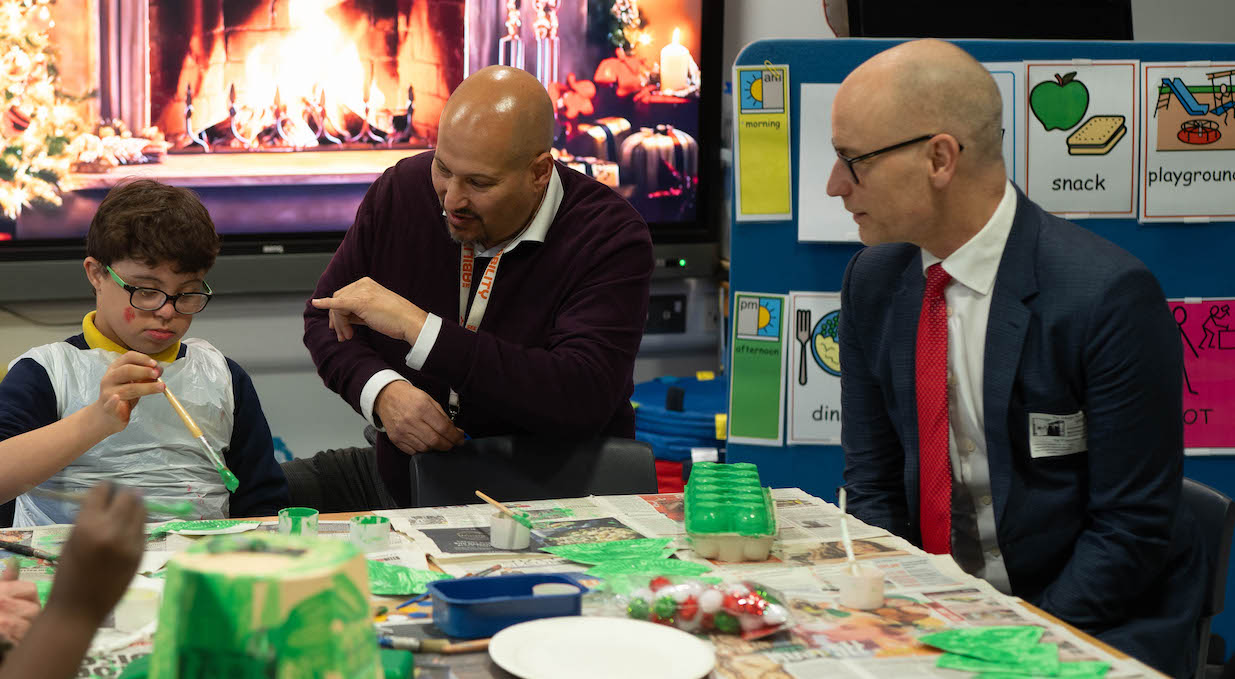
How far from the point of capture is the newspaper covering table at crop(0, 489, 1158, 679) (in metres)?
1.32

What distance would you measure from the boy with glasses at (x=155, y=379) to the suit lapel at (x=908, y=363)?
1.18 m

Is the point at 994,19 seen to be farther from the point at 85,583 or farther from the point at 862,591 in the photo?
the point at 85,583

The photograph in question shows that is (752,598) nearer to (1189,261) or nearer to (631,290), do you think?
(631,290)

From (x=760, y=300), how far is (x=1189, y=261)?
1.05 metres

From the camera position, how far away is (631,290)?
2525 millimetres

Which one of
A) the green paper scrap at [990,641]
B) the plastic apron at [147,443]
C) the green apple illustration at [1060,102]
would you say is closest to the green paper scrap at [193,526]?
the plastic apron at [147,443]

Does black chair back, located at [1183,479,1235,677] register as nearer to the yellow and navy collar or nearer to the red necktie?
the red necktie

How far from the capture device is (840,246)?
2936 millimetres

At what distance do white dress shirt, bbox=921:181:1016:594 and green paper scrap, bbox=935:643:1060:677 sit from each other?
663 millimetres

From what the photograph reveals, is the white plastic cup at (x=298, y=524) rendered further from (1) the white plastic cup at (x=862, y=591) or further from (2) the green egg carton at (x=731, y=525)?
(1) the white plastic cup at (x=862, y=591)

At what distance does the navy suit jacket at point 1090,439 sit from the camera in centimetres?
185

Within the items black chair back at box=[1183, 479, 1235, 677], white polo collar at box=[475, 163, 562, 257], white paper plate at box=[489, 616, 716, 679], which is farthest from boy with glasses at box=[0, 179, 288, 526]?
black chair back at box=[1183, 479, 1235, 677]

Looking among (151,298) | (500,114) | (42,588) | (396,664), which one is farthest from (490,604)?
(500,114)

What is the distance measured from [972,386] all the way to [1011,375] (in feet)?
0.32
